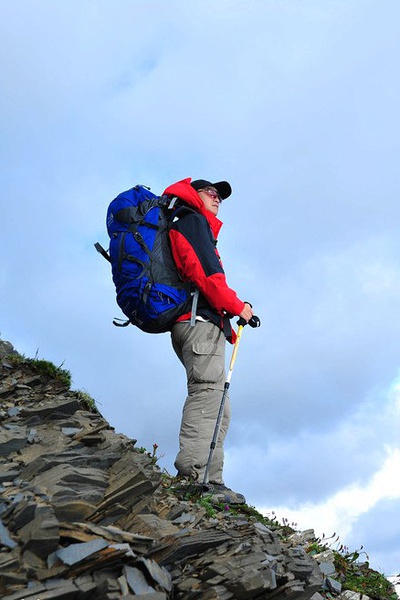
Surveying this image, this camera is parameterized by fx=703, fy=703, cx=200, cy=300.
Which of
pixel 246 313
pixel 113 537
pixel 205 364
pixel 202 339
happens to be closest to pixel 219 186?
pixel 246 313

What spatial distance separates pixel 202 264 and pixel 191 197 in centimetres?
148

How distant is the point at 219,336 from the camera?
1221 cm

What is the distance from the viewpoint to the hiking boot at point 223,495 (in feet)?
36.4

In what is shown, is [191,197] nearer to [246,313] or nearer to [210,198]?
[210,198]

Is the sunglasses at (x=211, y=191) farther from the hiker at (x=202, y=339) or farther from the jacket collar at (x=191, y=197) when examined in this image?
the hiker at (x=202, y=339)

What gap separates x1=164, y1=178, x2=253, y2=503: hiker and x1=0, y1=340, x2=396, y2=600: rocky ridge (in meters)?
1.36

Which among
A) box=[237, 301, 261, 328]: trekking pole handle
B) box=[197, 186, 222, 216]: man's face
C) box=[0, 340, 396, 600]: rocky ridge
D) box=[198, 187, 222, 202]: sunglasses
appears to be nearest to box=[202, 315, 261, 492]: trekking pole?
box=[237, 301, 261, 328]: trekking pole handle

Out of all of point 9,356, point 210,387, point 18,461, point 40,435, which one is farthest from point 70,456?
point 9,356

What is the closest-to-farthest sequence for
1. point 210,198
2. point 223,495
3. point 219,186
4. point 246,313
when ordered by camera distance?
point 223,495 → point 246,313 → point 210,198 → point 219,186

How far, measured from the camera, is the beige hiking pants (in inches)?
464

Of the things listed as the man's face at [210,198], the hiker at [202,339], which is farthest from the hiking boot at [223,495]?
the man's face at [210,198]

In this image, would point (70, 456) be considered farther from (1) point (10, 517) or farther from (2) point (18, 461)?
(1) point (10, 517)

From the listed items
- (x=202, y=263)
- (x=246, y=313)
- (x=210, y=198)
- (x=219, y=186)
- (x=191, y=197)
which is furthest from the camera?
(x=219, y=186)

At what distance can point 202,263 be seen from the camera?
38.9ft
